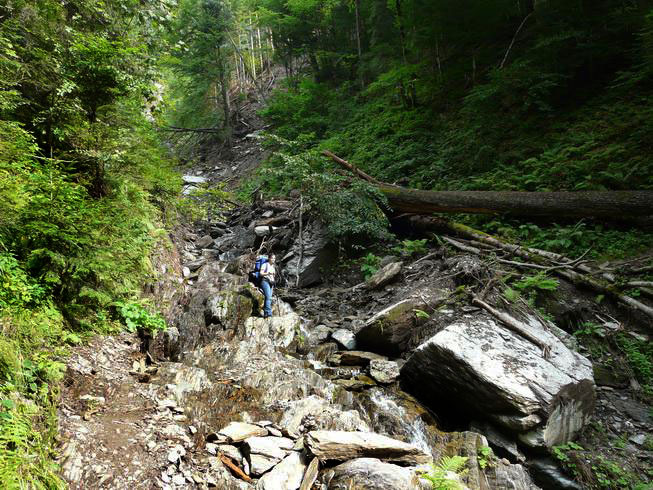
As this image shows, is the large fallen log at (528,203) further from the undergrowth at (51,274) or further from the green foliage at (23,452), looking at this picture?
the green foliage at (23,452)

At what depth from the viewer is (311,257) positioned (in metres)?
11.0

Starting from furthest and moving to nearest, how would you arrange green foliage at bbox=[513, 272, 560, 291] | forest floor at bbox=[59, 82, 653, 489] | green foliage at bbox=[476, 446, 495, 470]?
green foliage at bbox=[513, 272, 560, 291], green foliage at bbox=[476, 446, 495, 470], forest floor at bbox=[59, 82, 653, 489]

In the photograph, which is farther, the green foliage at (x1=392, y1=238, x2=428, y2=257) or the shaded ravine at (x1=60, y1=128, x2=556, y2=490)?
the green foliage at (x1=392, y1=238, x2=428, y2=257)

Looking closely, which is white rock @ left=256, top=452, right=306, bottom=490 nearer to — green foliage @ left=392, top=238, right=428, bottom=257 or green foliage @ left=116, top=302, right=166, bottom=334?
green foliage @ left=116, top=302, right=166, bottom=334

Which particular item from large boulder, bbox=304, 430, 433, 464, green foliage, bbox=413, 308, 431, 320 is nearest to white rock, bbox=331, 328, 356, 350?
green foliage, bbox=413, 308, 431, 320

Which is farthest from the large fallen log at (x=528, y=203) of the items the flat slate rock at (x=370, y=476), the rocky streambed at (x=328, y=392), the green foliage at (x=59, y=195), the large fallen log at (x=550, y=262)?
the green foliage at (x=59, y=195)

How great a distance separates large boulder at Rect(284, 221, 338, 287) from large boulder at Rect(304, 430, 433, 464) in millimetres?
6815

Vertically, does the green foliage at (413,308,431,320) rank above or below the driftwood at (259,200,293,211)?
below

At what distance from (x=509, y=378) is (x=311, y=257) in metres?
6.94

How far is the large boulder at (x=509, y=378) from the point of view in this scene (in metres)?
5.00

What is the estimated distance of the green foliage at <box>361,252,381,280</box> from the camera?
10.1 meters

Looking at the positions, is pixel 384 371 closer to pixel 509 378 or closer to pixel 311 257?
pixel 509 378

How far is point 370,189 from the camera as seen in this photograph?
11336mm

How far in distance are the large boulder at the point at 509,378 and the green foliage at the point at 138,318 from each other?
463 cm
